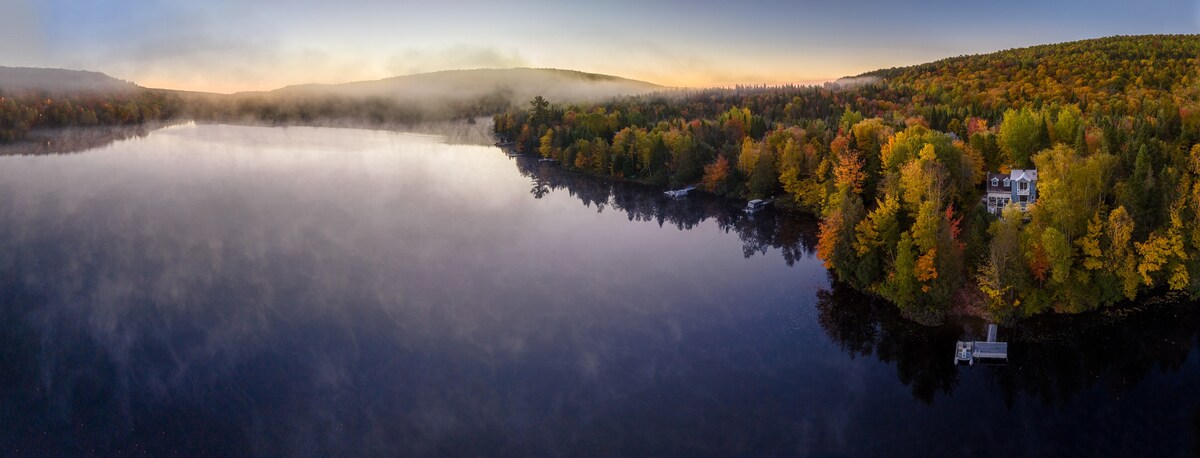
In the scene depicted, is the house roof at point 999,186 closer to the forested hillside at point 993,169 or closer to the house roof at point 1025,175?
the house roof at point 1025,175

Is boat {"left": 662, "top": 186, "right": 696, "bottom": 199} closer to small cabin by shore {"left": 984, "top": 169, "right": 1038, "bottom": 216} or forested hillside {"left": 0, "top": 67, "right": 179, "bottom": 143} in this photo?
small cabin by shore {"left": 984, "top": 169, "right": 1038, "bottom": 216}

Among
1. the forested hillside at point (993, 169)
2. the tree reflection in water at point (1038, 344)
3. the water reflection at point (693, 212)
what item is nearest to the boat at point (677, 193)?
the water reflection at point (693, 212)

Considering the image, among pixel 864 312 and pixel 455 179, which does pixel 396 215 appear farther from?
pixel 864 312

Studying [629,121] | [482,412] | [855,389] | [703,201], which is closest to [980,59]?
[629,121]

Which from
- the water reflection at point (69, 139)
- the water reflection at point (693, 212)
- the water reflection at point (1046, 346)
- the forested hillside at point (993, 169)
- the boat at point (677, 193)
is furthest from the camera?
the water reflection at point (69, 139)

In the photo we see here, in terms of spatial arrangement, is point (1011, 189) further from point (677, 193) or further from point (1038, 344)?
point (677, 193)
